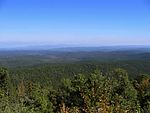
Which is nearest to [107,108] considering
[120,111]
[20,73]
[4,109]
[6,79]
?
[120,111]

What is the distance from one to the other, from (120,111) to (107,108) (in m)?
0.33

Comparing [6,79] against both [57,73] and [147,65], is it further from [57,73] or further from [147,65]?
[147,65]

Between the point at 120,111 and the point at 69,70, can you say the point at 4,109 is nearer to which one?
the point at 120,111

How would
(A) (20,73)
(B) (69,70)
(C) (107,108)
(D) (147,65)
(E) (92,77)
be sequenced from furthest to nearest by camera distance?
(D) (147,65), (B) (69,70), (A) (20,73), (E) (92,77), (C) (107,108)

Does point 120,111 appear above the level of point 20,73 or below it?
above

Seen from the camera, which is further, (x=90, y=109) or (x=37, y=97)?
(x=37, y=97)

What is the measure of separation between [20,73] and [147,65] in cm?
5067

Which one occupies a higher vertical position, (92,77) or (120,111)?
(120,111)

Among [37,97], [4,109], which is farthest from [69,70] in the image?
[4,109]

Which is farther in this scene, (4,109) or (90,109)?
(4,109)

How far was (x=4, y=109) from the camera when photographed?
28.5 feet

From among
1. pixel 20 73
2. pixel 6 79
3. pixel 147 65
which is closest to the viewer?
pixel 6 79

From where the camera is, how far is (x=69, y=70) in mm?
103125

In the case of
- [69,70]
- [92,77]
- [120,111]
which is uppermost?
[120,111]
